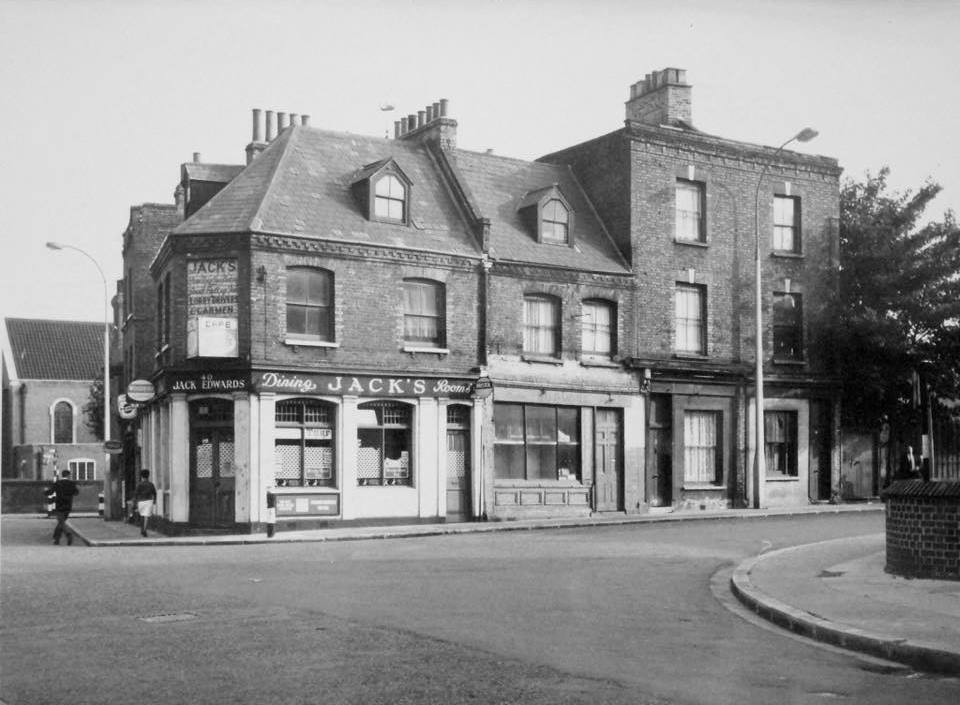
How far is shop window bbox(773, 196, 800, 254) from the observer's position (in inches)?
1351

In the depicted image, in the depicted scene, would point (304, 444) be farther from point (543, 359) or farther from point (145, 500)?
point (543, 359)

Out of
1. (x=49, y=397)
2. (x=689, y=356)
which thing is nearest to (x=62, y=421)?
(x=49, y=397)

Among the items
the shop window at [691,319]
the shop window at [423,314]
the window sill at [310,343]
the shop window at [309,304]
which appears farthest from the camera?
the shop window at [691,319]

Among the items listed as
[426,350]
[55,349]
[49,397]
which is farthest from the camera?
[55,349]

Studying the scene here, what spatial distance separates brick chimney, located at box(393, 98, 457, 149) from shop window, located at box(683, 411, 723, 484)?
995 centimetres

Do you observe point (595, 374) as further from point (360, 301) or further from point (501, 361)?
point (360, 301)

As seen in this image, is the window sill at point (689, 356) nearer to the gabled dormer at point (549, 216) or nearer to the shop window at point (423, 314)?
the gabled dormer at point (549, 216)

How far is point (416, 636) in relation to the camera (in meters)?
10.1

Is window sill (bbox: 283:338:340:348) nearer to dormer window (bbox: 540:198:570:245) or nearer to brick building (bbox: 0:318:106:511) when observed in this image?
dormer window (bbox: 540:198:570:245)

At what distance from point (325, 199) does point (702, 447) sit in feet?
40.9

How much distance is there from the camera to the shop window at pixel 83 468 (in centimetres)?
6469

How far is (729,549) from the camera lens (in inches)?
746

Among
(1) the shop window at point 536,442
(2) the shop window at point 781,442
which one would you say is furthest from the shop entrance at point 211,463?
(2) the shop window at point 781,442

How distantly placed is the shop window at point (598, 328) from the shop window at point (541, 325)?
794 millimetres
